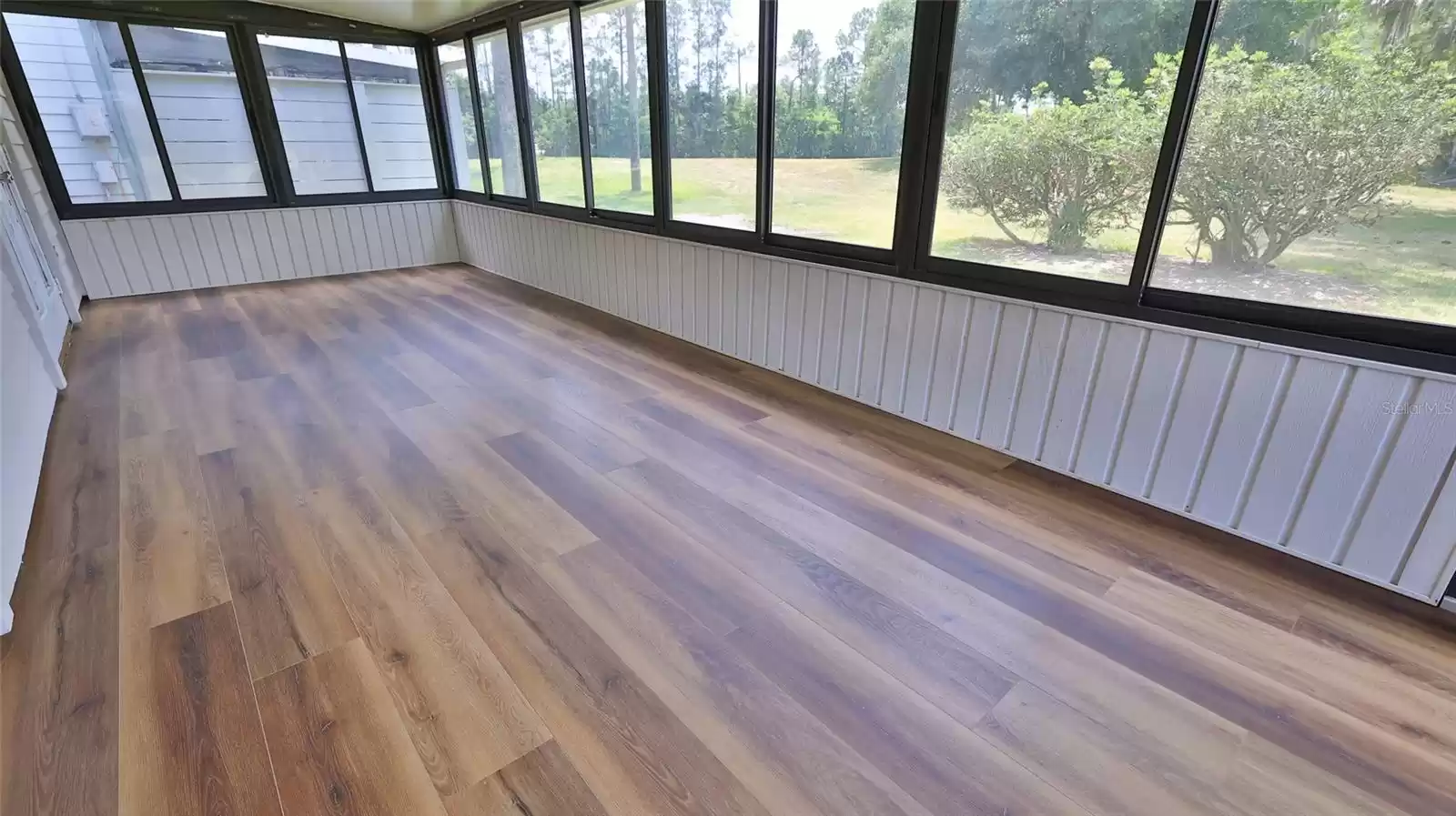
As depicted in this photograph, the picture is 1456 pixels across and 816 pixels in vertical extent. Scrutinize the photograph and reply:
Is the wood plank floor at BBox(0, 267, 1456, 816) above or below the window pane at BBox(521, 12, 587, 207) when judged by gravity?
below

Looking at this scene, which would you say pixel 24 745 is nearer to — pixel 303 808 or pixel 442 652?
pixel 303 808

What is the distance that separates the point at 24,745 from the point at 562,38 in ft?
14.7

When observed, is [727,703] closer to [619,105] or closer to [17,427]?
[17,427]

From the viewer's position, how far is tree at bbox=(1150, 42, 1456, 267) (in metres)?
1.59

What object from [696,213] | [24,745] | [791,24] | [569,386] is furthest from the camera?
[696,213]

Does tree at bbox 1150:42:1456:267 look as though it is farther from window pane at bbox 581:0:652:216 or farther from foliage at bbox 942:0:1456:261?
window pane at bbox 581:0:652:216

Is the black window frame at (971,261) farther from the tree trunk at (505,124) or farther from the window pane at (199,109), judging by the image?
the window pane at (199,109)

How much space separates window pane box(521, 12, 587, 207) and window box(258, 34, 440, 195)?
1845 millimetres

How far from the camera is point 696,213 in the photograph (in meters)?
3.83

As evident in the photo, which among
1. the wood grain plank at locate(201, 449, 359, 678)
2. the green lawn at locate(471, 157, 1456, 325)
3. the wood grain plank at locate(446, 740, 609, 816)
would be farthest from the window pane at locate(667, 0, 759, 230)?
the wood grain plank at locate(446, 740, 609, 816)

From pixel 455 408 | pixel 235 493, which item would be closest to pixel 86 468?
pixel 235 493

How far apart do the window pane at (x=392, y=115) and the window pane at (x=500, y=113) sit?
946 millimetres

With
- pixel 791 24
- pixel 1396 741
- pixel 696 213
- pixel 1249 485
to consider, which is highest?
pixel 791 24

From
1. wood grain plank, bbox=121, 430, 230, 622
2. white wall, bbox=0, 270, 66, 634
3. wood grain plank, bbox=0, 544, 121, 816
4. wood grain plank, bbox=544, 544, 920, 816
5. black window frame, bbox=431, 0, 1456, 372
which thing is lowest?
wood grain plank, bbox=544, 544, 920, 816
